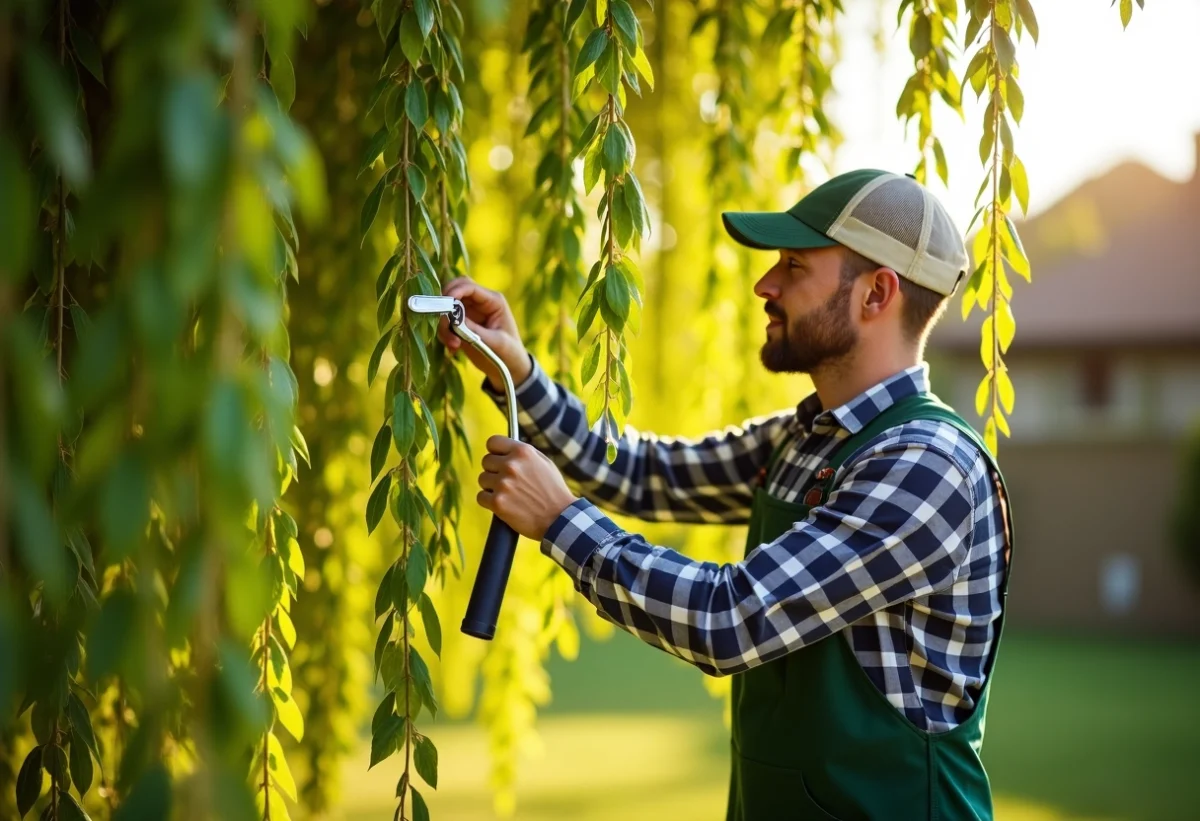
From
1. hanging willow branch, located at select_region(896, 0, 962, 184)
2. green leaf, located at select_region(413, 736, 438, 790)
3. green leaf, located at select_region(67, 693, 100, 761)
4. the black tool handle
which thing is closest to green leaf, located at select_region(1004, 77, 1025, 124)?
hanging willow branch, located at select_region(896, 0, 962, 184)

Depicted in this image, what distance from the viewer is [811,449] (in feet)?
6.05

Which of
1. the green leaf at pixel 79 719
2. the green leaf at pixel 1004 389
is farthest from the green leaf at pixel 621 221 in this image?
the green leaf at pixel 79 719

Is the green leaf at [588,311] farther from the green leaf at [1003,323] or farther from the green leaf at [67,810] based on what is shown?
the green leaf at [67,810]

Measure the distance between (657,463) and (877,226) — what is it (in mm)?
684

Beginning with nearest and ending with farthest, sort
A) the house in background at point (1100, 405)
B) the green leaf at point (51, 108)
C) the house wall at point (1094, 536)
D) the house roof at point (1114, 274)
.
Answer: the green leaf at point (51, 108) < the house wall at point (1094, 536) < the house in background at point (1100, 405) < the house roof at point (1114, 274)

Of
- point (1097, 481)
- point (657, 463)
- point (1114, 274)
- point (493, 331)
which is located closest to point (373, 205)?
point (493, 331)

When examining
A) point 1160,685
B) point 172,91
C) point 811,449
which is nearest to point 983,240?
point 811,449

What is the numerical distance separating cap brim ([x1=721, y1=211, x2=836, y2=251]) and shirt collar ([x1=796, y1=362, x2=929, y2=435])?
0.25m

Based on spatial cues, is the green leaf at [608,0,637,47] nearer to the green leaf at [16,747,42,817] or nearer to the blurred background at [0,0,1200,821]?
the blurred background at [0,0,1200,821]

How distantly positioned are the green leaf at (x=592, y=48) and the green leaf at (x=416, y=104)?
24 cm

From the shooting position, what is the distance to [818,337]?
1792mm

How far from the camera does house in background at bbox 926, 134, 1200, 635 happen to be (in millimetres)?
9680

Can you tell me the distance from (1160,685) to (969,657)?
20.9 feet

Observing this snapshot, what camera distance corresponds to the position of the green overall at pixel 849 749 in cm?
157
